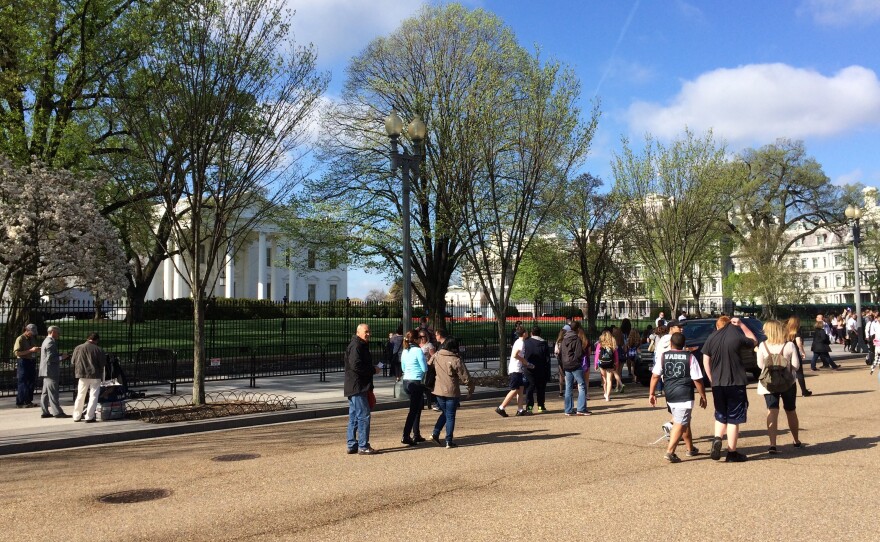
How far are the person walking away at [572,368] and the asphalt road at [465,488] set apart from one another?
1.70 meters

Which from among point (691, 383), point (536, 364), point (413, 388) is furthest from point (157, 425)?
point (691, 383)

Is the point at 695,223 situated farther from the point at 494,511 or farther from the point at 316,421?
the point at 494,511

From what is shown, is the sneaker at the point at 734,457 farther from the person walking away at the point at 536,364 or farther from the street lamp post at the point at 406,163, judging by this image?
the street lamp post at the point at 406,163

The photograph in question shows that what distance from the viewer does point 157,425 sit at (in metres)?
12.9

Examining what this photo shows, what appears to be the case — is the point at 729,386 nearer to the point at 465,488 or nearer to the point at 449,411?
the point at 465,488

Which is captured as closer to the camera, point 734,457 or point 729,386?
point 734,457

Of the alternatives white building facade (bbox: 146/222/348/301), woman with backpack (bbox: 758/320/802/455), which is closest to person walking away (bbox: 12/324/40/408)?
woman with backpack (bbox: 758/320/802/455)

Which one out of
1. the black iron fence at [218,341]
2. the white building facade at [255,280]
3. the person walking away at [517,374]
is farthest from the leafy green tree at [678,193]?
the white building facade at [255,280]

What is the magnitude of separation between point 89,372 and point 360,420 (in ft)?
20.3

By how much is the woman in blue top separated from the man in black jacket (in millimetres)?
819

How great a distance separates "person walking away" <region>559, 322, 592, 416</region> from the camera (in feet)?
45.0

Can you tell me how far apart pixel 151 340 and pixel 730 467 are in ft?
78.8

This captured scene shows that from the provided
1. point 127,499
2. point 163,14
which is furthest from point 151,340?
point 127,499

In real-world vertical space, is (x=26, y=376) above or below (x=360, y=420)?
above
